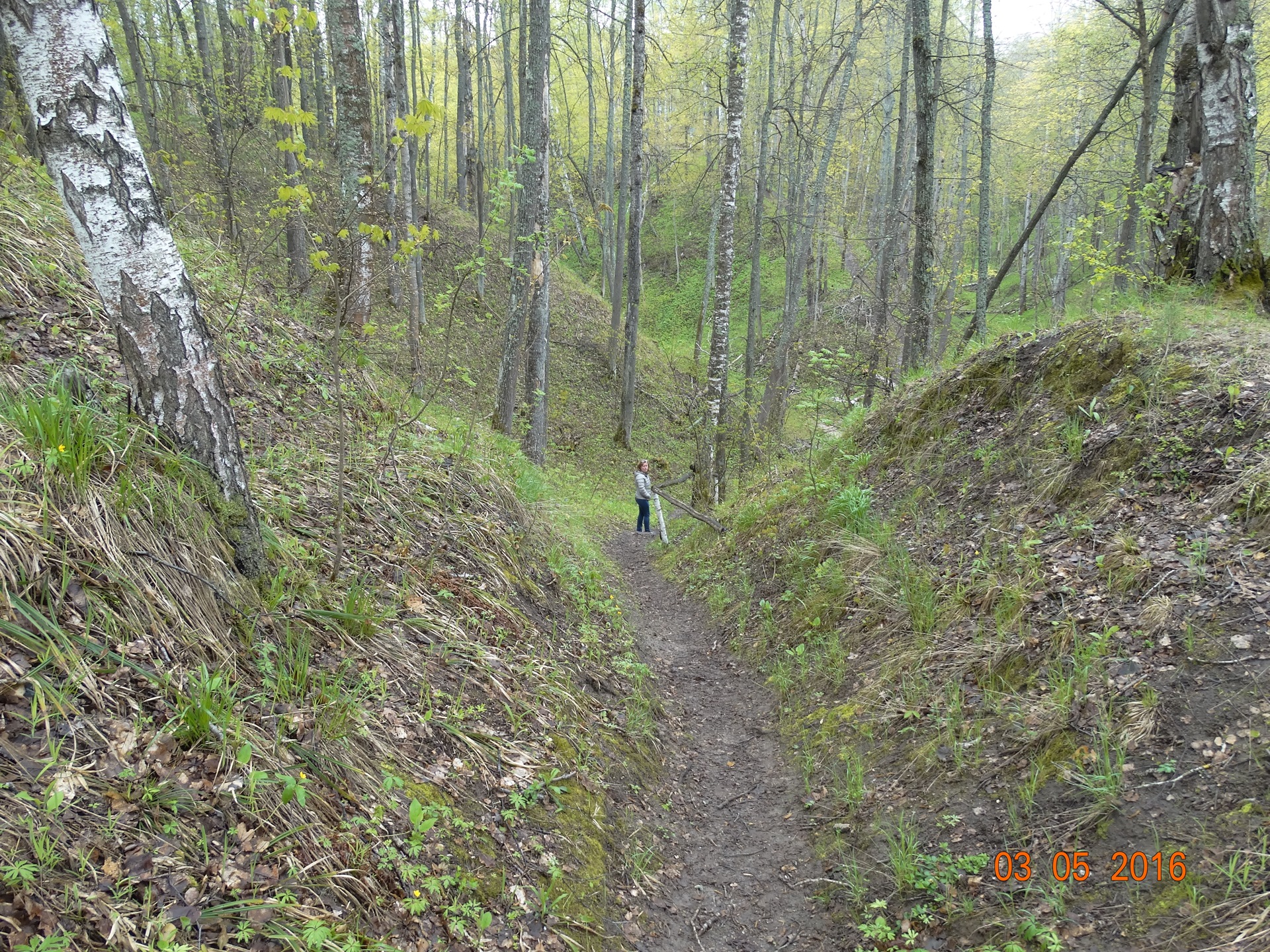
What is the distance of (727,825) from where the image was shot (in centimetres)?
434

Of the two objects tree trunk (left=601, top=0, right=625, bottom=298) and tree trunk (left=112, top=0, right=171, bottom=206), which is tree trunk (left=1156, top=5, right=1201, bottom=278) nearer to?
tree trunk (left=601, top=0, right=625, bottom=298)

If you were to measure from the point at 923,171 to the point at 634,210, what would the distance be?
792 cm

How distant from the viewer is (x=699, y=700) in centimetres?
606

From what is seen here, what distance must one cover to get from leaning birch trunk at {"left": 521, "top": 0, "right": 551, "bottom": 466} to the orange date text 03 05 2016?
770 cm

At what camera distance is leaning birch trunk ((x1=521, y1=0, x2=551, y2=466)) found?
9219 millimetres

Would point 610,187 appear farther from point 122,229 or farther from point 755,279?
point 122,229

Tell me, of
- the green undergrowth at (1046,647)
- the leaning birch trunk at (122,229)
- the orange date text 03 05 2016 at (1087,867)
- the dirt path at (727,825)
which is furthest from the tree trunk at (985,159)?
the leaning birch trunk at (122,229)

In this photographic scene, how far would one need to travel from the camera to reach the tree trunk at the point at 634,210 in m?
11.6

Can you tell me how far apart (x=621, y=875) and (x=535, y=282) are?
28.6 feet

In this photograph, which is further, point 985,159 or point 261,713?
point 985,159

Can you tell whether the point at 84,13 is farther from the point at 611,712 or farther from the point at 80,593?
the point at 611,712

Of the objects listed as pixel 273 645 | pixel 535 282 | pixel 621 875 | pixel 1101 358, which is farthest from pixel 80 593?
pixel 535 282

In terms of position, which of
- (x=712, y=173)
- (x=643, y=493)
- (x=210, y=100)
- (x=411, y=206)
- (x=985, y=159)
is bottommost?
(x=643, y=493)

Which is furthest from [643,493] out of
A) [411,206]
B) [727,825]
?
[411,206]
